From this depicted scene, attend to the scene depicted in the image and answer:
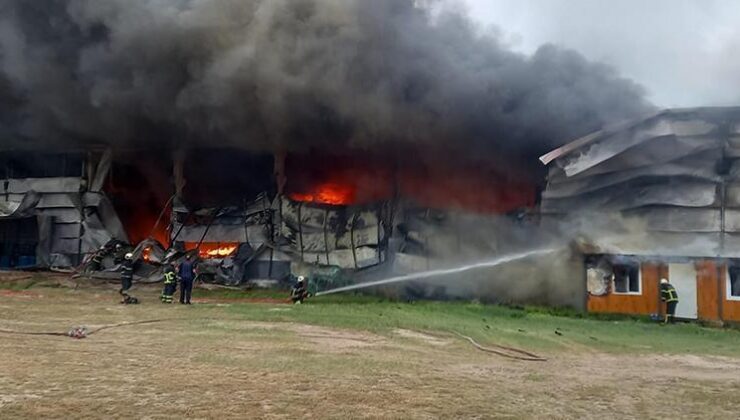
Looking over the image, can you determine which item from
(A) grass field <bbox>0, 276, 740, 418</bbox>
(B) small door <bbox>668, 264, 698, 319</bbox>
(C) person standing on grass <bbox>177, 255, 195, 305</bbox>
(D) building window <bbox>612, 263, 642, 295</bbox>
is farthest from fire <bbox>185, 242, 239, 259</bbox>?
(B) small door <bbox>668, 264, 698, 319</bbox>

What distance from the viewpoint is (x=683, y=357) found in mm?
9453

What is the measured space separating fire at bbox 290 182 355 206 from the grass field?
620 cm

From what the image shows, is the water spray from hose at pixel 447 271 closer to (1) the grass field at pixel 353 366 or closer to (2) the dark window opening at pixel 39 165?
(1) the grass field at pixel 353 366

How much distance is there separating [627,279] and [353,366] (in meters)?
8.19

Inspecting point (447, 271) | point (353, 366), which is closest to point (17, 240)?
point (447, 271)

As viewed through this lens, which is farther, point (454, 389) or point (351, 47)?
point (351, 47)

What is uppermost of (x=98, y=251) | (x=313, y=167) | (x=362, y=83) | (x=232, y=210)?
(x=362, y=83)

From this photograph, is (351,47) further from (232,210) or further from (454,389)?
(454,389)

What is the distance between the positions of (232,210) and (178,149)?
281 centimetres

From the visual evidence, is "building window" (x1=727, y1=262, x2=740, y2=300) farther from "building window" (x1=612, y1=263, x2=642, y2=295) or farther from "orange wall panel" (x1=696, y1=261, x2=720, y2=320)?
"building window" (x1=612, y1=263, x2=642, y2=295)

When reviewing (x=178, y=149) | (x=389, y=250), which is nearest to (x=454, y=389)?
(x=389, y=250)

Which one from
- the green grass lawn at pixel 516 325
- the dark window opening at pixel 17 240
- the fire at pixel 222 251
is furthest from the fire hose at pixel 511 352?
the dark window opening at pixel 17 240

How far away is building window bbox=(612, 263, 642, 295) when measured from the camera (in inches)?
548

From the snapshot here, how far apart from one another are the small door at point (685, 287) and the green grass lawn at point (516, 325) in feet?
1.28
